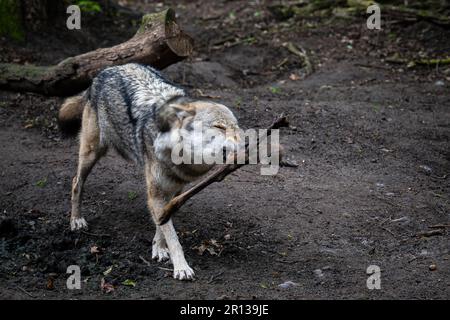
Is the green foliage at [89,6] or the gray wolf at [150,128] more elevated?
the green foliage at [89,6]

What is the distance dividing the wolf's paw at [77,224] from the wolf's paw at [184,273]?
1518 mm

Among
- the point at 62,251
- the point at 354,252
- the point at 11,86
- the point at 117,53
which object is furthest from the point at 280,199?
the point at 11,86

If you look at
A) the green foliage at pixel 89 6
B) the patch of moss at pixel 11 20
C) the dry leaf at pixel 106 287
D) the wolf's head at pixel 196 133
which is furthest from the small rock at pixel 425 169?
the green foliage at pixel 89 6

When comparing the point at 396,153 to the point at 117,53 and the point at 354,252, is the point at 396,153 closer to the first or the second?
the point at 354,252

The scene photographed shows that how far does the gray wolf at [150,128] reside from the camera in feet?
16.8

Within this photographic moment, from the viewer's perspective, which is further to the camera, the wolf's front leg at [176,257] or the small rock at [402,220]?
the small rock at [402,220]

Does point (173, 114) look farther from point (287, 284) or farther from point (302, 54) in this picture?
point (302, 54)

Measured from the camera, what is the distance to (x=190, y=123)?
5074 millimetres

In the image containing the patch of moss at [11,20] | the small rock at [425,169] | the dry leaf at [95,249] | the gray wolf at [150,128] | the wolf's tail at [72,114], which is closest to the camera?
the gray wolf at [150,128]

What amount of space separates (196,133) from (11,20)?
262 inches

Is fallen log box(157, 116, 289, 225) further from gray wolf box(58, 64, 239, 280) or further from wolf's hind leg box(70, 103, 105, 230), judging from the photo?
wolf's hind leg box(70, 103, 105, 230)

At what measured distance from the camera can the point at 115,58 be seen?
7.92 m

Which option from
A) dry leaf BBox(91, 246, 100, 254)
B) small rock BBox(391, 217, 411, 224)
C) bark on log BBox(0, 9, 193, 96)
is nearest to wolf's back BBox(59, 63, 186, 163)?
dry leaf BBox(91, 246, 100, 254)

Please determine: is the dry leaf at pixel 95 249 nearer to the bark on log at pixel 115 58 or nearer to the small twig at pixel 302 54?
the bark on log at pixel 115 58
